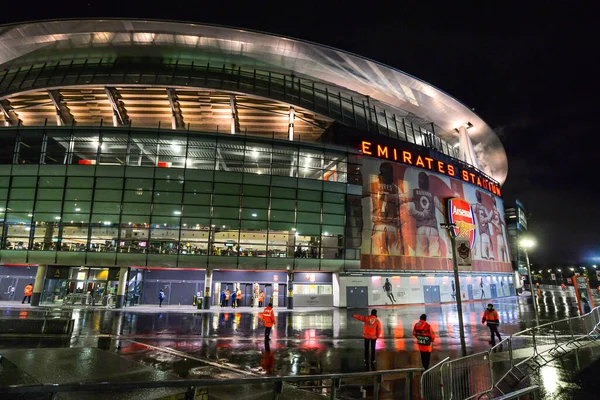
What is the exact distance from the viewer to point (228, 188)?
1129 inches

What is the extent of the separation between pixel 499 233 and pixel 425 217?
66.9 feet

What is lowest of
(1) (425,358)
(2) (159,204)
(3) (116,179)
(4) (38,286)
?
(1) (425,358)

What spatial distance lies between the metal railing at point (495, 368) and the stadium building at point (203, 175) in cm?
1776

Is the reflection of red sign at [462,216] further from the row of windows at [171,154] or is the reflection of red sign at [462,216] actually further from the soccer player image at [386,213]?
the row of windows at [171,154]

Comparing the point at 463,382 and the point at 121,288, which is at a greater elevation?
the point at 121,288

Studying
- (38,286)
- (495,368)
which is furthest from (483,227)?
(38,286)

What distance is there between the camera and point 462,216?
39188 mm

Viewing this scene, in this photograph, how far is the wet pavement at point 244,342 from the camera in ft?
35.1

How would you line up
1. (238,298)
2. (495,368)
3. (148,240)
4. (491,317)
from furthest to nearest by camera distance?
(238,298) → (148,240) → (491,317) → (495,368)

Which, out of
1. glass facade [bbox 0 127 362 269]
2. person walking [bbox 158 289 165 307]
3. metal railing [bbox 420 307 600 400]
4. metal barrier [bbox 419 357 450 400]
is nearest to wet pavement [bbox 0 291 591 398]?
metal railing [bbox 420 307 600 400]

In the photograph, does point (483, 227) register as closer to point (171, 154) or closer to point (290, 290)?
point (290, 290)

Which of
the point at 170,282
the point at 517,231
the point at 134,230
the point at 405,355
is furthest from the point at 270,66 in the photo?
the point at 517,231

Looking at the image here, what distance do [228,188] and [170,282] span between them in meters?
9.92

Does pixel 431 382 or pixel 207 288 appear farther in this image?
pixel 207 288
